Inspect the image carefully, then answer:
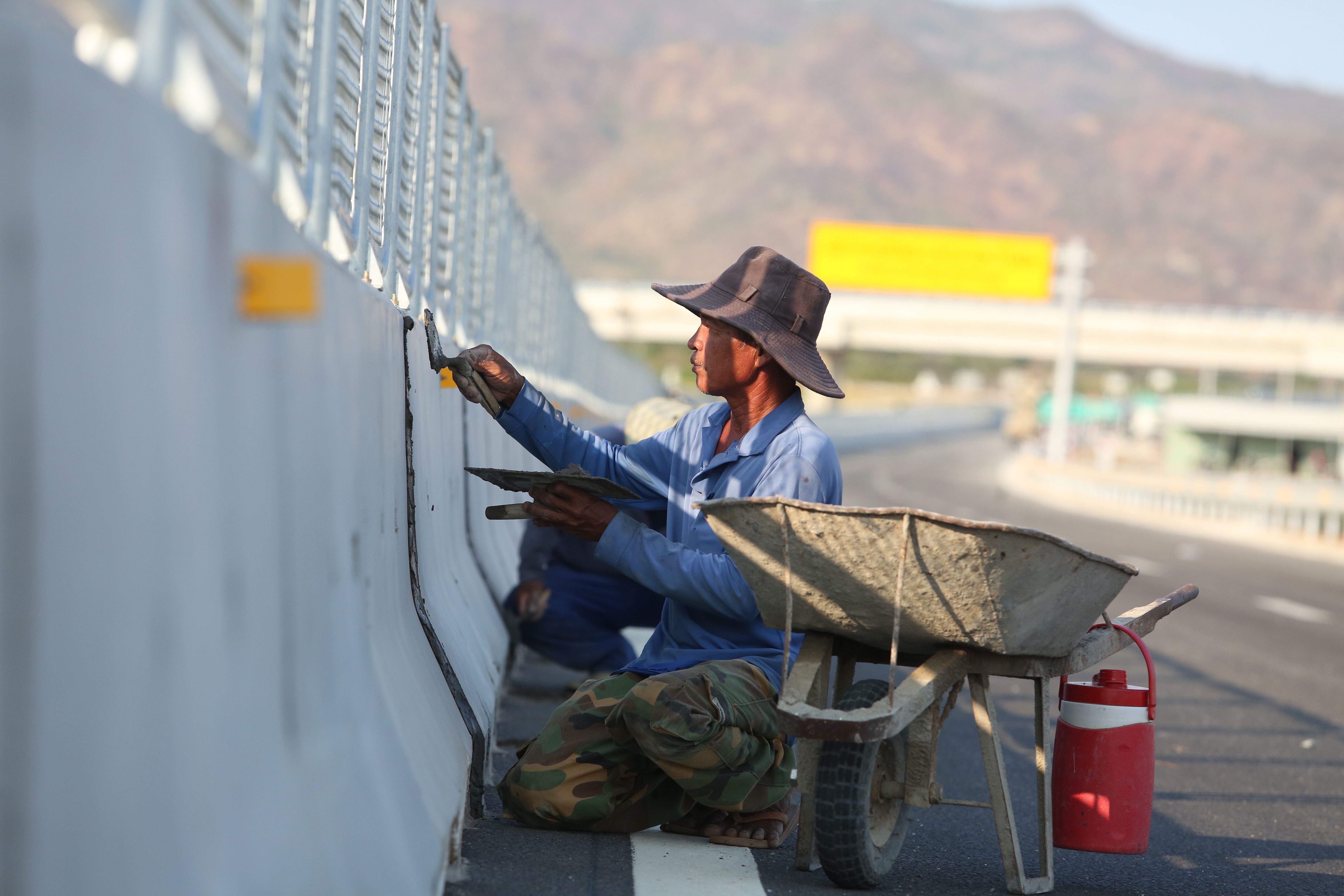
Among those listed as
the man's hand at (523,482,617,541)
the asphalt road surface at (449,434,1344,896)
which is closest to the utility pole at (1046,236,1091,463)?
the asphalt road surface at (449,434,1344,896)

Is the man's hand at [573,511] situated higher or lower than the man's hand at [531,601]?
higher

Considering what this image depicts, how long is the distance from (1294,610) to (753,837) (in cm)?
1183

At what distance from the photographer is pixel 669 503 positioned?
4.85 metres

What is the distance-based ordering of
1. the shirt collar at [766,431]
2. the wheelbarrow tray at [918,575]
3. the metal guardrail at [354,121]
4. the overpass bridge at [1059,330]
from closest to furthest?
the metal guardrail at [354,121], the wheelbarrow tray at [918,575], the shirt collar at [766,431], the overpass bridge at [1059,330]

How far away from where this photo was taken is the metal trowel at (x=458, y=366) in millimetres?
4617

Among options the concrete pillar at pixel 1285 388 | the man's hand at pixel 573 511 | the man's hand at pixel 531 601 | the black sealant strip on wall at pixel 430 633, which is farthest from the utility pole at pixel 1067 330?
the black sealant strip on wall at pixel 430 633

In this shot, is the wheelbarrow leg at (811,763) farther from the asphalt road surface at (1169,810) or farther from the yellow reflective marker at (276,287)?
the yellow reflective marker at (276,287)

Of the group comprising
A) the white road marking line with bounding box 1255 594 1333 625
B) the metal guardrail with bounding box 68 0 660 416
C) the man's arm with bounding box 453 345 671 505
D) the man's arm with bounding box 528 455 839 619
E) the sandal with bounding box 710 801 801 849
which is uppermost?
the metal guardrail with bounding box 68 0 660 416

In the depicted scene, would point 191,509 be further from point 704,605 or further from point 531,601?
point 531,601

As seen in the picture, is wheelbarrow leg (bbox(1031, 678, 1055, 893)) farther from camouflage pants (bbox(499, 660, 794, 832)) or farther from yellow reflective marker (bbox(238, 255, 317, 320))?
yellow reflective marker (bbox(238, 255, 317, 320))

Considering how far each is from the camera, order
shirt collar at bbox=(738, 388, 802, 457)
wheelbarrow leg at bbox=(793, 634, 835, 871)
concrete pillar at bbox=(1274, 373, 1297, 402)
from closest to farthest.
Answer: wheelbarrow leg at bbox=(793, 634, 835, 871)
shirt collar at bbox=(738, 388, 802, 457)
concrete pillar at bbox=(1274, 373, 1297, 402)

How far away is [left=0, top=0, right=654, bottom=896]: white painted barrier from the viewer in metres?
1.73

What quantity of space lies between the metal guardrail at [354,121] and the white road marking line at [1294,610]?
836 cm

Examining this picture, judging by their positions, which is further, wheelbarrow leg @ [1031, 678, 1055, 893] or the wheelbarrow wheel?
wheelbarrow leg @ [1031, 678, 1055, 893]
